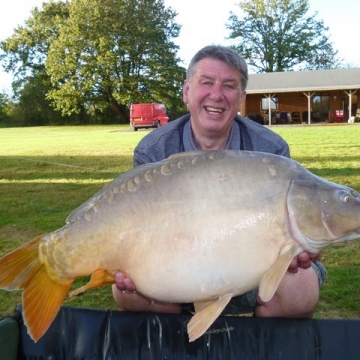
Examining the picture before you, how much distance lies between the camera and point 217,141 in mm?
2125

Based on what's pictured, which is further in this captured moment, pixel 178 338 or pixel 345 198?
pixel 178 338

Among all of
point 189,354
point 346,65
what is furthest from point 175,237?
point 346,65

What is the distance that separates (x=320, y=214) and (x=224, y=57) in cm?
85

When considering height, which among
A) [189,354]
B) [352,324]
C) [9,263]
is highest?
[9,263]

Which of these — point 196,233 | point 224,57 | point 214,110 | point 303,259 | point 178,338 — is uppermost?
point 224,57

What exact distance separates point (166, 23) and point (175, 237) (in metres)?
30.7

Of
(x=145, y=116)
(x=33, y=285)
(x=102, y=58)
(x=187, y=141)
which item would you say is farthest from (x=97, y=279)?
(x=102, y=58)

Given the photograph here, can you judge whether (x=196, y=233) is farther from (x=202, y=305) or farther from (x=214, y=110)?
(x=214, y=110)

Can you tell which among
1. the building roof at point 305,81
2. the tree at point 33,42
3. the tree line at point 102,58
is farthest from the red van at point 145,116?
the tree at point 33,42

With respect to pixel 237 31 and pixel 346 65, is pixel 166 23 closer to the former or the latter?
pixel 237 31

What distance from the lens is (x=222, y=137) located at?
2.12 meters

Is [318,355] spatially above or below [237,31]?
below

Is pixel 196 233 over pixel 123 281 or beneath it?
over

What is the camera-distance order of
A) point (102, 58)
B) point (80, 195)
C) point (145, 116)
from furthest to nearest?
point (102, 58) < point (145, 116) < point (80, 195)
